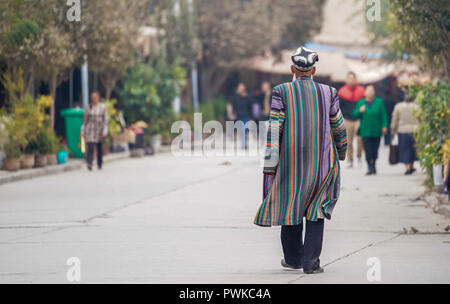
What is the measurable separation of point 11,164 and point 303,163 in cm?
1385

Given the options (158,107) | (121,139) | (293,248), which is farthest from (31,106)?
(293,248)

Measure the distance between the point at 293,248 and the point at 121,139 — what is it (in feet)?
69.2

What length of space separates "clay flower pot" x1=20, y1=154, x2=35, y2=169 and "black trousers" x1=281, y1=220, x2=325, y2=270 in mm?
13950

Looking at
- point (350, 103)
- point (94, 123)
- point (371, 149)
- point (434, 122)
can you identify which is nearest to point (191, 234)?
point (434, 122)

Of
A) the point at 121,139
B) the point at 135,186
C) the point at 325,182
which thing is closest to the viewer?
the point at 325,182

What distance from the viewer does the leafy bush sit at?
14852 millimetres

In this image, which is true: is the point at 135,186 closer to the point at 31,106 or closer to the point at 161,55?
the point at 31,106

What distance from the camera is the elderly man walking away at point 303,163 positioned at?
8641mm

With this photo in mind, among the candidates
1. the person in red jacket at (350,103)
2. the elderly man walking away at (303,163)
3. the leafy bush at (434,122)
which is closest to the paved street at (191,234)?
the elderly man walking away at (303,163)

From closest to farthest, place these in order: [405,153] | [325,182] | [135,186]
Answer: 1. [325,182]
2. [135,186]
3. [405,153]

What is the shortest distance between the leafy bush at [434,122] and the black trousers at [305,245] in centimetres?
605

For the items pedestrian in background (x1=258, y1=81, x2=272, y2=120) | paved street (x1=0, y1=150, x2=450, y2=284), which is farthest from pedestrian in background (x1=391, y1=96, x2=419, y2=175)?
pedestrian in background (x1=258, y1=81, x2=272, y2=120)

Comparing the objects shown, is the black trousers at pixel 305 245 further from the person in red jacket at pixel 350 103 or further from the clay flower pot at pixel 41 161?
the clay flower pot at pixel 41 161

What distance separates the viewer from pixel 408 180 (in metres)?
19.6
